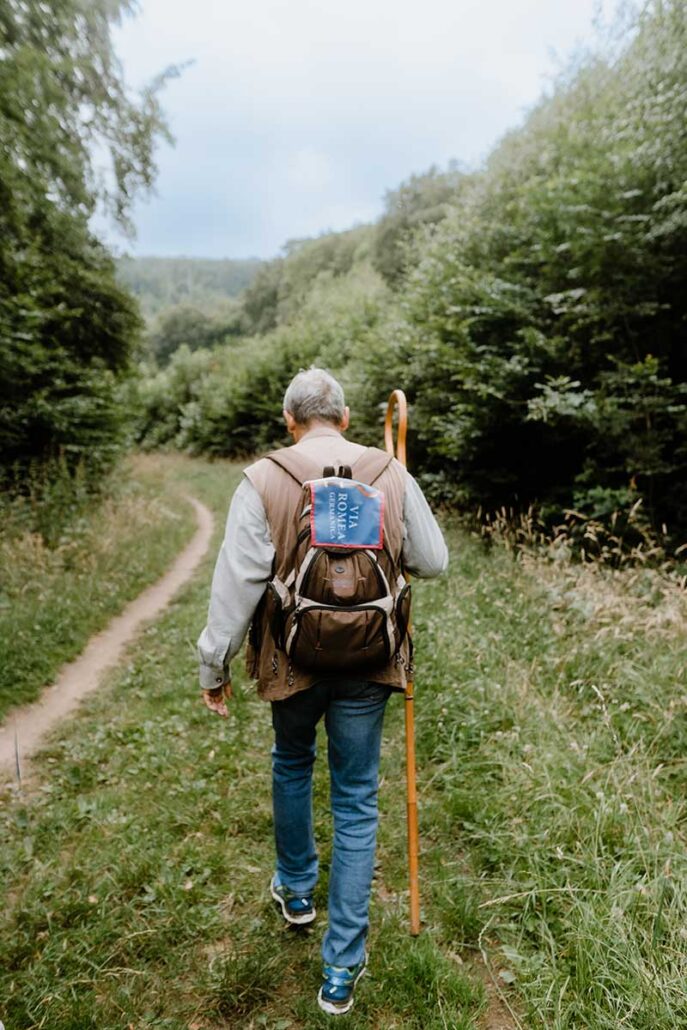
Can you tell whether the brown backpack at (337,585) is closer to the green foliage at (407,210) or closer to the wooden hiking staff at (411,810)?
the wooden hiking staff at (411,810)

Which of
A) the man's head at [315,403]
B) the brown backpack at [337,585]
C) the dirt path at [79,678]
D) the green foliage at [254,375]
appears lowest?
the dirt path at [79,678]

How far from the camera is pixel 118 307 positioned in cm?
1209

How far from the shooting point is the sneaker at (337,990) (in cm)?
228

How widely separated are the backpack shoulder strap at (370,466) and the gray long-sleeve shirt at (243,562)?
145 millimetres


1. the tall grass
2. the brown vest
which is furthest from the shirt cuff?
the tall grass

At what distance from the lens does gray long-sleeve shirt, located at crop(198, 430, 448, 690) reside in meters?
2.22

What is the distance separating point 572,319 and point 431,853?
704 cm

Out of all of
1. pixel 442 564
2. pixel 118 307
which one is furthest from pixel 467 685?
pixel 118 307

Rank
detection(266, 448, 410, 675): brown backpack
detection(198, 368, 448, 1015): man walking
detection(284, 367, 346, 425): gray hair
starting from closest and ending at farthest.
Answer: detection(266, 448, 410, 675): brown backpack < detection(198, 368, 448, 1015): man walking < detection(284, 367, 346, 425): gray hair

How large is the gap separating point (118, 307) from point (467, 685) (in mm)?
11143

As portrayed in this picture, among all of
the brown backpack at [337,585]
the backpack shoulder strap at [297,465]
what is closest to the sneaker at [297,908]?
the brown backpack at [337,585]

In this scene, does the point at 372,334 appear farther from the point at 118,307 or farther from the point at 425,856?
the point at 425,856

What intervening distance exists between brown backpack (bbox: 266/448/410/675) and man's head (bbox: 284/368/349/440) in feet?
1.21

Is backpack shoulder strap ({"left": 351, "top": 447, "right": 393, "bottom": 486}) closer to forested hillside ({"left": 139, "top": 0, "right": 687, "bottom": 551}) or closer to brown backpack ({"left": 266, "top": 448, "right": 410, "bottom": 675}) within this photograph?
brown backpack ({"left": 266, "top": 448, "right": 410, "bottom": 675})
